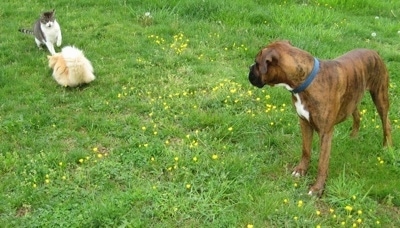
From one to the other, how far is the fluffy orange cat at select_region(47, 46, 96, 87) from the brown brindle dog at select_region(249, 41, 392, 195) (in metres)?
2.74

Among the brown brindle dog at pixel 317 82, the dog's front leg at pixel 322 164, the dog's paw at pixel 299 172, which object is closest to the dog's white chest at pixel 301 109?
the brown brindle dog at pixel 317 82

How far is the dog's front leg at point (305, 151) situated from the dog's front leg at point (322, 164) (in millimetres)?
247

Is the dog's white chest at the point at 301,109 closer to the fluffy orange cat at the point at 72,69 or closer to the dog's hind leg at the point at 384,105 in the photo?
the dog's hind leg at the point at 384,105

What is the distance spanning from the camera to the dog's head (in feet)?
13.4

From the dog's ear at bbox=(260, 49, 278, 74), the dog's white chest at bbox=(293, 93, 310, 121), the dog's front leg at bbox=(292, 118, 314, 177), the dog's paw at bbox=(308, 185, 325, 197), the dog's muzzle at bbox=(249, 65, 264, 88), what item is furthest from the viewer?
the dog's front leg at bbox=(292, 118, 314, 177)

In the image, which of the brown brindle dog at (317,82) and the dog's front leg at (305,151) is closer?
the brown brindle dog at (317,82)

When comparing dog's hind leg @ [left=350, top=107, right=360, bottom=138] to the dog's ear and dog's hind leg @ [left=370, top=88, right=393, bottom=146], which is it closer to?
dog's hind leg @ [left=370, top=88, right=393, bottom=146]

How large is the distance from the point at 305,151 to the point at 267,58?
1150 mm

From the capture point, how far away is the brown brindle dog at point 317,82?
4.13 metres

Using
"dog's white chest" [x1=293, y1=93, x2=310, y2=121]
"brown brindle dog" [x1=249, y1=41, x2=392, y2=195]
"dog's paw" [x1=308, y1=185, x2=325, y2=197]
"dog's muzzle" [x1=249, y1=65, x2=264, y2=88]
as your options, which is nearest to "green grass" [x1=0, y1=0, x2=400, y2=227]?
"dog's paw" [x1=308, y1=185, x2=325, y2=197]

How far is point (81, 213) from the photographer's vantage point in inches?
164

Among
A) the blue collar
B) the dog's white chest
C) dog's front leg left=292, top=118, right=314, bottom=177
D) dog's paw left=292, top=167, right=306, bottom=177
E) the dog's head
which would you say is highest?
the dog's head

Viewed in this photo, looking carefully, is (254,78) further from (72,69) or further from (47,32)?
(47,32)

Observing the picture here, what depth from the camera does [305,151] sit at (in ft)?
15.6
